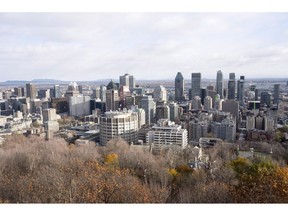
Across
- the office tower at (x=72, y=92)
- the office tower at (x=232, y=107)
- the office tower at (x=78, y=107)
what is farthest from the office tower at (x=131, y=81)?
the office tower at (x=232, y=107)

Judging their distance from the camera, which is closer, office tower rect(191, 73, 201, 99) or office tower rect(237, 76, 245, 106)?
office tower rect(237, 76, 245, 106)

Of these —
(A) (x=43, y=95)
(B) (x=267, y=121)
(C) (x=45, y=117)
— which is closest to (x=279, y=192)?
(B) (x=267, y=121)

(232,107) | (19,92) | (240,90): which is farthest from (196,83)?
(19,92)

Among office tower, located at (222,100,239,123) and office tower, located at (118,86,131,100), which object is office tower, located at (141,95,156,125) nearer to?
office tower, located at (222,100,239,123)

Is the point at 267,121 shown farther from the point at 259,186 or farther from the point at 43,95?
the point at 43,95

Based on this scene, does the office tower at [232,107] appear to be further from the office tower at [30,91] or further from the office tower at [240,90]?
the office tower at [30,91]

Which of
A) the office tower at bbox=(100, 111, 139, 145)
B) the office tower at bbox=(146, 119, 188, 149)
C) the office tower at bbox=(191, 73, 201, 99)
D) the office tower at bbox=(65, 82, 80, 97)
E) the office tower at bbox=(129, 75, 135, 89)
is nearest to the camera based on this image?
the office tower at bbox=(146, 119, 188, 149)

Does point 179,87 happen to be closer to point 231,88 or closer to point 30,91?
point 231,88

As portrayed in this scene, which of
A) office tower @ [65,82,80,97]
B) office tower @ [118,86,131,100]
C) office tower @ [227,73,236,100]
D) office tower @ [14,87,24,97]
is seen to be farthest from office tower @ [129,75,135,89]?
office tower @ [227,73,236,100]
